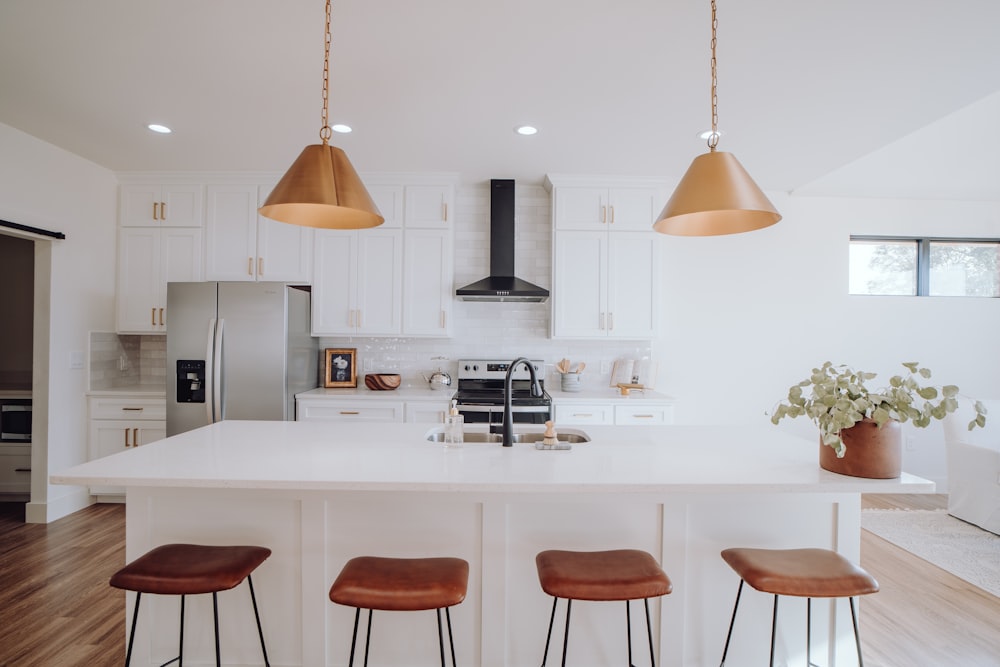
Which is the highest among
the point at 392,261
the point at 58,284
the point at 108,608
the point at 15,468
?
the point at 392,261

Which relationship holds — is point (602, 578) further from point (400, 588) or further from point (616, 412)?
point (616, 412)

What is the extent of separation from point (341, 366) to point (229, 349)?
0.91 meters

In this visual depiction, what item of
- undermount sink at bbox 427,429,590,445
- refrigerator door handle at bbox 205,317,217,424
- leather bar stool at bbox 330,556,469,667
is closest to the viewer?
leather bar stool at bbox 330,556,469,667

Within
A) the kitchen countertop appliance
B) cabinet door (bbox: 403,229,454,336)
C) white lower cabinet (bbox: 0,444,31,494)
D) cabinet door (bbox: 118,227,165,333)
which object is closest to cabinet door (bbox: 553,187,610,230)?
cabinet door (bbox: 403,229,454,336)

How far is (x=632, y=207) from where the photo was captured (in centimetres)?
406

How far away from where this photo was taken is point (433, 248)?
4066 millimetres

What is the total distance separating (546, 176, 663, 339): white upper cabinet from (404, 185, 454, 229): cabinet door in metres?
0.87

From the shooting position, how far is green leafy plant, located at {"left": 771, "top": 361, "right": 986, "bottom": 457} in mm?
1552

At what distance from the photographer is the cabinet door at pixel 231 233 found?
13.3 ft

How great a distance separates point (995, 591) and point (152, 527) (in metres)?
4.08

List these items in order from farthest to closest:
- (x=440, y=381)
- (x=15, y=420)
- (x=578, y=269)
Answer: (x=440, y=381), (x=578, y=269), (x=15, y=420)

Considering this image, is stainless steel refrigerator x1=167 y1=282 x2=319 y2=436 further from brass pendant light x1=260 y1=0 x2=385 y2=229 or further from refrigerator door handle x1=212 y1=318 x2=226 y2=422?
brass pendant light x1=260 y1=0 x2=385 y2=229

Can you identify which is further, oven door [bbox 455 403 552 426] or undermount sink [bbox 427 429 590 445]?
oven door [bbox 455 403 552 426]

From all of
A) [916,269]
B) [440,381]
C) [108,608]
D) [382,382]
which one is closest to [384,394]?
[382,382]
